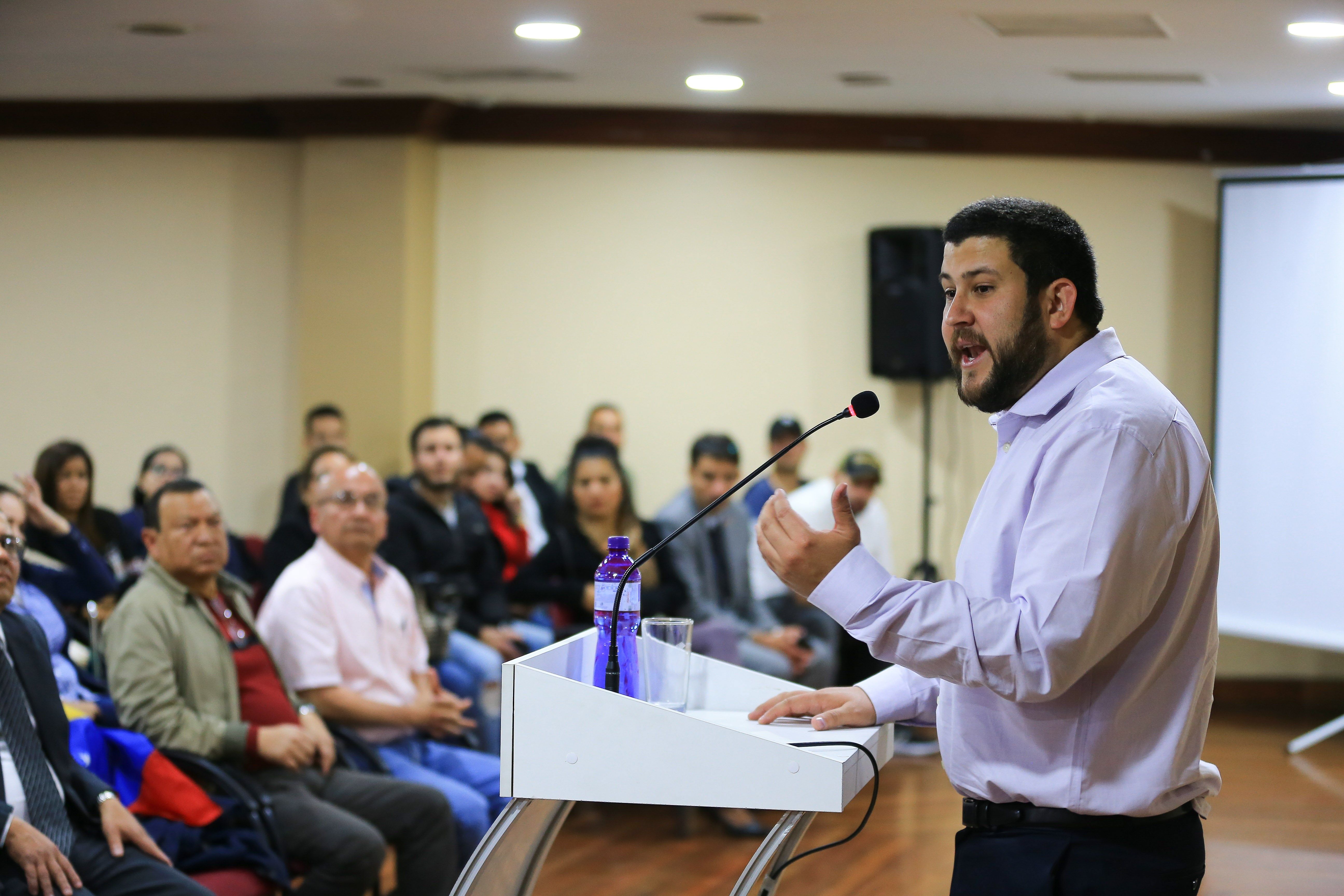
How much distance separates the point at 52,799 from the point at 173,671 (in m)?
0.51

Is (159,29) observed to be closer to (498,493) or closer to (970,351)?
(498,493)

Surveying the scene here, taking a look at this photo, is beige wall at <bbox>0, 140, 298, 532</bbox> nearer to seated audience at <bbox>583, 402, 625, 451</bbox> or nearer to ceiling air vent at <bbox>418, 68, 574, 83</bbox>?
ceiling air vent at <bbox>418, 68, 574, 83</bbox>

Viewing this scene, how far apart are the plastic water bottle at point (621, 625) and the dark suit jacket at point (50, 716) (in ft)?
4.13

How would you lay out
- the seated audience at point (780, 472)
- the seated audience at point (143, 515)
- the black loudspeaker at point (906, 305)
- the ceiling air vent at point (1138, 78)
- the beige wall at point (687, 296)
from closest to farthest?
the seated audience at point (143, 515) → the ceiling air vent at point (1138, 78) → the seated audience at point (780, 472) → the black loudspeaker at point (906, 305) → the beige wall at point (687, 296)

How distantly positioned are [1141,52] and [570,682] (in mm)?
4042

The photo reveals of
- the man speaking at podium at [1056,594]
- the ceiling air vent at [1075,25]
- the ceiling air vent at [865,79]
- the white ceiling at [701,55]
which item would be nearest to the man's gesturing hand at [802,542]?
the man speaking at podium at [1056,594]

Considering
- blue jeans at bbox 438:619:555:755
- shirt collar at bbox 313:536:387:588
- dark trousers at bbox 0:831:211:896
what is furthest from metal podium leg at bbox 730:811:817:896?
blue jeans at bbox 438:619:555:755

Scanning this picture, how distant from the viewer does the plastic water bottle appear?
188cm

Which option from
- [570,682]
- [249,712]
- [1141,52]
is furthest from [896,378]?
[570,682]

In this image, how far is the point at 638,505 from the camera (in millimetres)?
6523

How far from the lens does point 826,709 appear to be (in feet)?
6.05

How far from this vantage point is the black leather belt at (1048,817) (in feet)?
5.28

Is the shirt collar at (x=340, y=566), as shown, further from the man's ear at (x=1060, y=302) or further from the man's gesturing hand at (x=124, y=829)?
the man's ear at (x=1060, y=302)

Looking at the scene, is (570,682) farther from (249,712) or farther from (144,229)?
(144,229)
